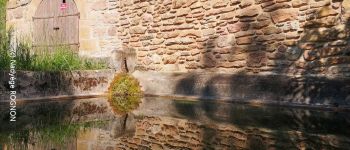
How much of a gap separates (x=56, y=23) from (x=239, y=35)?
521 centimetres

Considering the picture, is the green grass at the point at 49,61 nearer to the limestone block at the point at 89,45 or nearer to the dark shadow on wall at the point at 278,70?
the limestone block at the point at 89,45

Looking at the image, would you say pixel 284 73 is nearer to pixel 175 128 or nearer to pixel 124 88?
pixel 175 128

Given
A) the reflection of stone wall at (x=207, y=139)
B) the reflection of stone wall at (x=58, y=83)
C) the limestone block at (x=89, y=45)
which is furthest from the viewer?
the limestone block at (x=89, y=45)

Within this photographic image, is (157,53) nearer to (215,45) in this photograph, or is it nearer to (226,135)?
(215,45)

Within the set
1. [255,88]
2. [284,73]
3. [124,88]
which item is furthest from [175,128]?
[124,88]

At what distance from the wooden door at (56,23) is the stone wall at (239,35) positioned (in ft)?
4.44

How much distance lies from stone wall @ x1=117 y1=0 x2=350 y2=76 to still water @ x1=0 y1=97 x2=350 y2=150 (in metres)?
0.82

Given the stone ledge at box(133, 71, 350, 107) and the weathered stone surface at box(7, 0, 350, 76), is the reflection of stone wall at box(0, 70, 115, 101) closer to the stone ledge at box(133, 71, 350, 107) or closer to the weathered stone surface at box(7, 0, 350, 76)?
the stone ledge at box(133, 71, 350, 107)

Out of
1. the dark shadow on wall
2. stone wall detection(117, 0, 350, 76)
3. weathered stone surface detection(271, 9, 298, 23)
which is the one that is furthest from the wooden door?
weathered stone surface detection(271, 9, 298, 23)

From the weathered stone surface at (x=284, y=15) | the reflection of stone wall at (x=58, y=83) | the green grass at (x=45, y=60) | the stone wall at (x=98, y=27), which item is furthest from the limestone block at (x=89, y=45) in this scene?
the weathered stone surface at (x=284, y=15)

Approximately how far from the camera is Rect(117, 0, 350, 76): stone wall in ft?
15.2

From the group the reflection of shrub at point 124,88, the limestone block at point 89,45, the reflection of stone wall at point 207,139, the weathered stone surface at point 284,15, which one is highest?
the weathered stone surface at point 284,15

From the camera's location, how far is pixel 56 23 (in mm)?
9234

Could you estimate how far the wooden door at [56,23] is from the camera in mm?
8906
